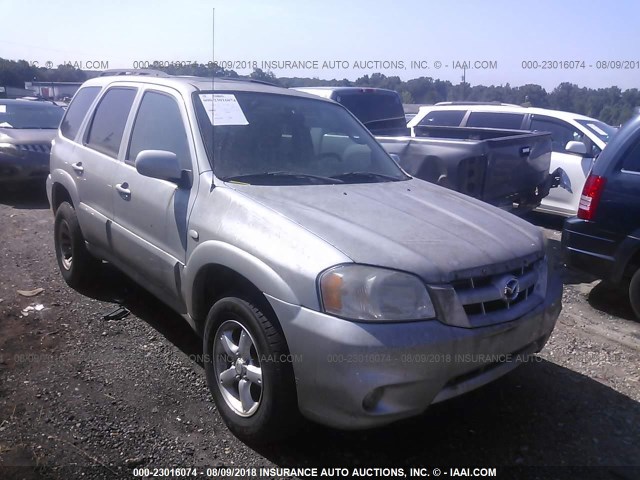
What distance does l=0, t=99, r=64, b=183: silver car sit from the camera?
893 cm

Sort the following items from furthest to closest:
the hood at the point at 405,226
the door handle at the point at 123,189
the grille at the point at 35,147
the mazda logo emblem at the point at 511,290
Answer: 1. the grille at the point at 35,147
2. the door handle at the point at 123,189
3. the mazda logo emblem at the point at 511,290
4. the hood at the point at 405,226

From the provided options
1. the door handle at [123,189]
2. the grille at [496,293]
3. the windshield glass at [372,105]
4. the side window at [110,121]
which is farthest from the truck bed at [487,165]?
the door handle at [123,189]

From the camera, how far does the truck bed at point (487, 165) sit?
5.76 m

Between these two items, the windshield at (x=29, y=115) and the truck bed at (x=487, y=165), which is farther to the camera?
the windshield at (x=29, y=115)

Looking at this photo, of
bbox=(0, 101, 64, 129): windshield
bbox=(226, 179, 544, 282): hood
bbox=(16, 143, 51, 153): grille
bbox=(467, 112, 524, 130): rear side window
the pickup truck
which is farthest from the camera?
bbox=(0, 101, 64, 129): windshield

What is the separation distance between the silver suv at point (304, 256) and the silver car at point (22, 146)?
5.31m

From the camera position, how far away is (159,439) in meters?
3.02

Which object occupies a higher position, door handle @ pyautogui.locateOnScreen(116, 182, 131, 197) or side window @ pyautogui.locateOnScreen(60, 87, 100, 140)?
side window @ pyautogui.locateOnScreen(60, 87, 100, 140)

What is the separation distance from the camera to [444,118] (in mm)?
9422

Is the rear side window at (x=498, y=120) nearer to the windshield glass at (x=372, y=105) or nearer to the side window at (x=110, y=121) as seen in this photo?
the windshield glass at (x=372, y=105)

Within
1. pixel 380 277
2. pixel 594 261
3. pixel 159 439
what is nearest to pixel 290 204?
pixel 380 277

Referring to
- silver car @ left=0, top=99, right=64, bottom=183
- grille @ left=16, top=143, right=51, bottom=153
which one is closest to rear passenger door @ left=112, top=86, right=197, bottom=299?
silver car @ left=0, top=99, right=64, bottom=183

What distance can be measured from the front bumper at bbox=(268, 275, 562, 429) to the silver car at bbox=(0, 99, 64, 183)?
7.74m

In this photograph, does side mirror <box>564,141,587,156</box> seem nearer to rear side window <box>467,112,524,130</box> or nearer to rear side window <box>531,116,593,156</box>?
rear side window <box>531,116,593,156</box>
